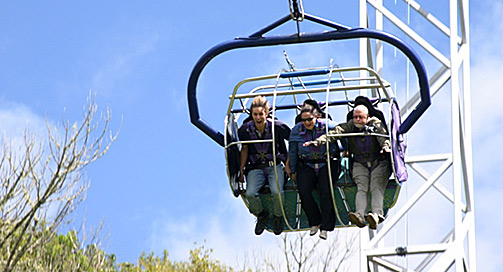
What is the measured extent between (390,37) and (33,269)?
980 cm

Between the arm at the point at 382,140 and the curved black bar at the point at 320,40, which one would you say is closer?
the curved black bar at the point at 320,40

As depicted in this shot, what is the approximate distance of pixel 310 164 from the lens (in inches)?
307

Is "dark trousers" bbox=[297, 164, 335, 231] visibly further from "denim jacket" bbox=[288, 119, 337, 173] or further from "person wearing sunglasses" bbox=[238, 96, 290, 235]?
"person wearing sunglasses" bbox=[238, 96, 290, 235]

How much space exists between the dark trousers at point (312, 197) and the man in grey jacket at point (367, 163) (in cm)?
20

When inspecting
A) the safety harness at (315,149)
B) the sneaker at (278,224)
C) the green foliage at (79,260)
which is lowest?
the sneaker at (278,224)

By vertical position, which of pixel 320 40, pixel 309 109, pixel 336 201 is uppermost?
pixel 320 40

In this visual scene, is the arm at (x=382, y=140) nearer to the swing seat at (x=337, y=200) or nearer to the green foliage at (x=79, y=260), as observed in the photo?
the swing seat at (x=337, y=200)

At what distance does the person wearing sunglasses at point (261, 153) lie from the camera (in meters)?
7.82

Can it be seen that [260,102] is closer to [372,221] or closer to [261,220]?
[261,220]

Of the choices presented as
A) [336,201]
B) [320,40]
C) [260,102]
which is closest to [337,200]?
[336,201]

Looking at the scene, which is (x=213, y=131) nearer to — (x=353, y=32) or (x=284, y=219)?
(x=284, y=219)

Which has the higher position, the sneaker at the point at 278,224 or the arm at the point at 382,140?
the arm at the point at 382,140

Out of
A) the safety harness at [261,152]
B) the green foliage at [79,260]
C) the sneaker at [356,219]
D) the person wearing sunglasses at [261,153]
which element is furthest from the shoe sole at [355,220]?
the green foliage at [79,260]

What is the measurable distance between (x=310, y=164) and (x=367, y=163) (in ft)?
1.35
